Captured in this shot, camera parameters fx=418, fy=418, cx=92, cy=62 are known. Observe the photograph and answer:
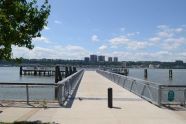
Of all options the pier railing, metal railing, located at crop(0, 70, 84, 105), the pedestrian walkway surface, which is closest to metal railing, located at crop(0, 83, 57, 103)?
metal railing, located at crop(0, 70, 84, 105)

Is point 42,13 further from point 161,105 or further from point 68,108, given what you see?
point 161,105

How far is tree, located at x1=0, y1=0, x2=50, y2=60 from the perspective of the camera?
41.6 ft

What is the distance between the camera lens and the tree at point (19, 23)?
1267cm

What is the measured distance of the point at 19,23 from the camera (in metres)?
13.5

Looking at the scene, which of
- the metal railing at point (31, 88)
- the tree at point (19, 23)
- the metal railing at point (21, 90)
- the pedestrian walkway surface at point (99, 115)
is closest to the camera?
the tree at point (19, 23)

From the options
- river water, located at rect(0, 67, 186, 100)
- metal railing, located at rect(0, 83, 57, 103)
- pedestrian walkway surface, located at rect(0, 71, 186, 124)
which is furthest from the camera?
river water, located at rect(0, 67, 186, 100)

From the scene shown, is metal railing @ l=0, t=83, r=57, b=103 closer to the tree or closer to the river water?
the river water

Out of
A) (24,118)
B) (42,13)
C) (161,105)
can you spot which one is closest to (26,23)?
(42,13)

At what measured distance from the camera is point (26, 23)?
13.7 m

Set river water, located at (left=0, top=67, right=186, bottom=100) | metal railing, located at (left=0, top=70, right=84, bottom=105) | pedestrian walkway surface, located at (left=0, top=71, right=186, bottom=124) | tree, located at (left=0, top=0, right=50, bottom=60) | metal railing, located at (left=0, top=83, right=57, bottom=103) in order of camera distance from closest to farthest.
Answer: tree, located at (left=0, top=0, right=50, bottom=60) → pedestrian walkway surface, located at (left=0, top=71, right=186, bottom=124) → metal railing, located at (left=0, top=70, right=84, bottom=105) → metal railing, located at (left=0, top=83, right=57, bottom=103) → river water, located at (left=0, top=67, right=186, bottom=100)

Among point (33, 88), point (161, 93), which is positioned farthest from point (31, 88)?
point (161, 93)

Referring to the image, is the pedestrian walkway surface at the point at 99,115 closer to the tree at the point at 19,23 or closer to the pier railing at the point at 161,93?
the pier railing at the point at 161,93

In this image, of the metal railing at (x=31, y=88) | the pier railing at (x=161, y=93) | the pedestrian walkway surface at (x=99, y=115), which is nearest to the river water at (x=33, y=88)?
the metal railing at (x=31, y=88)

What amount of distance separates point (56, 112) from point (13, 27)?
5.20m
